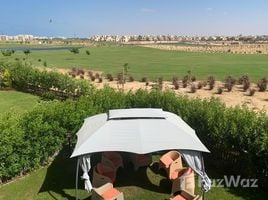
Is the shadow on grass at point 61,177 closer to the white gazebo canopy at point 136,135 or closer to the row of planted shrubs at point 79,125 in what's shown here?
the row of planted shrubs at point 79,125

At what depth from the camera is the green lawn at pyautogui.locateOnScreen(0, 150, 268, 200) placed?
12812 mm

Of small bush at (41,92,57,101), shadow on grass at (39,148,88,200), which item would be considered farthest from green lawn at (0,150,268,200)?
small bush at (41,92,57,101)

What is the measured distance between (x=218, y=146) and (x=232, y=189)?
2.20 metres

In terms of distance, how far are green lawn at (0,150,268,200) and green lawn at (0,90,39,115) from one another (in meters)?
14.7

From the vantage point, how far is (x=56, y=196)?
1289cm

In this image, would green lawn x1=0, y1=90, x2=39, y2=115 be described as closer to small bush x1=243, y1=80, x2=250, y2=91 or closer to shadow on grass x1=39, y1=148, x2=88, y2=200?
shadow on grass x1=39, y1=148, x2=88, y2=200

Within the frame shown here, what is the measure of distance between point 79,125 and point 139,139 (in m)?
5.18

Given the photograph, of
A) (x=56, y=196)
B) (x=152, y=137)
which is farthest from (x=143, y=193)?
(x=56, y=196)

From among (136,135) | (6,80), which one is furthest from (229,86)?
(136,135)

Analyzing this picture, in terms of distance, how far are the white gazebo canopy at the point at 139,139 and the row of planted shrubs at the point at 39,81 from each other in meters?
16.8

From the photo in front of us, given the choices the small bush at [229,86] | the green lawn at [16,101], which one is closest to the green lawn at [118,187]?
the green lawn at [16,101]

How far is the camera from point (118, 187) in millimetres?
13445

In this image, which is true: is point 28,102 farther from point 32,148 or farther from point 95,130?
point 95,130

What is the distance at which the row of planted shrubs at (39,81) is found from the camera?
31422mm
